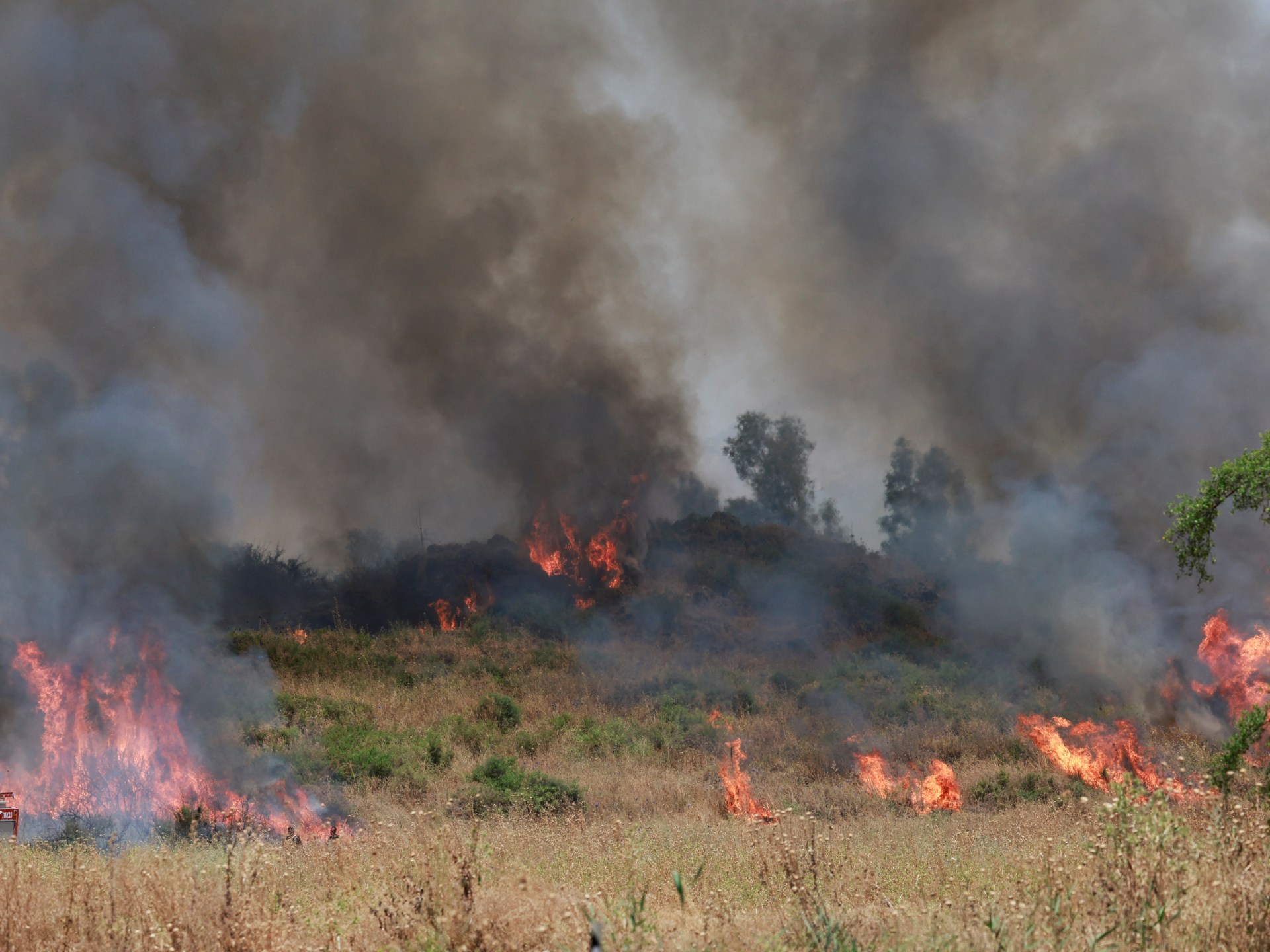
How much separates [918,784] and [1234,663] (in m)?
6.95

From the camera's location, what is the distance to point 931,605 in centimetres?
3272

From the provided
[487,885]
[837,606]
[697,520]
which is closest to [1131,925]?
[487,885]

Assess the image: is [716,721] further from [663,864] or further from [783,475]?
[783,475]

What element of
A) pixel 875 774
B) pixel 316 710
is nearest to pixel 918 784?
pixel 875 774

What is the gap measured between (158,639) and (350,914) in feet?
32.2

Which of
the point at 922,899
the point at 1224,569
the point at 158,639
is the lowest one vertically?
the point at 922,899

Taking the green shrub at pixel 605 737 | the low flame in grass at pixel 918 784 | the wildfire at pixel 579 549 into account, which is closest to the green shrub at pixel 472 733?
the green shrub at pixel 605 737

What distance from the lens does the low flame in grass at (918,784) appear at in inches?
539

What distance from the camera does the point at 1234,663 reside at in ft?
52.0

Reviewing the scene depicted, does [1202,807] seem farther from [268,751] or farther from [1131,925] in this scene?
[268,751]

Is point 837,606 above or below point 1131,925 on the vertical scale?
above

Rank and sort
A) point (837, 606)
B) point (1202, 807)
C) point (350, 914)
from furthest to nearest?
point (837, 606) → point (1202, 807) → point (350, 914)

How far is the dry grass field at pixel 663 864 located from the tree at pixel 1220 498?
2410 mm

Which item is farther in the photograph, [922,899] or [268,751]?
[268,751]
